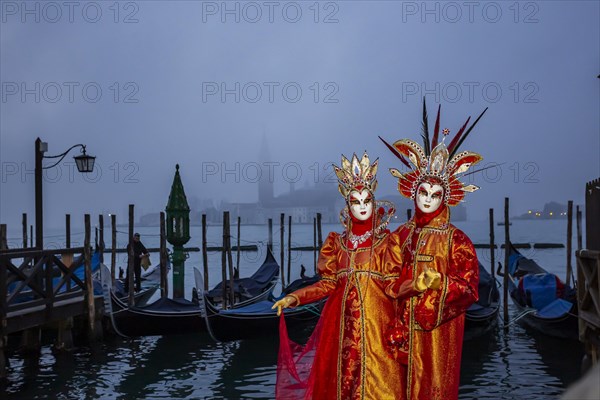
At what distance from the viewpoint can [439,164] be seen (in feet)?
13.0

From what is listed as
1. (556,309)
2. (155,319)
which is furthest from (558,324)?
(155,319)

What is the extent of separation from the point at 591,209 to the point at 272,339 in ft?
17.4

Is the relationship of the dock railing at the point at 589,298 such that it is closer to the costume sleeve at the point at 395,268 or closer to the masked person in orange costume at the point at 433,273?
the masked person in orange costume at the point at 433,273

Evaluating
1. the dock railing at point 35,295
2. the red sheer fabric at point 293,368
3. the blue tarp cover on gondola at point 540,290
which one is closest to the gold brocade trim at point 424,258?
the red sheer fabric at point 293,368

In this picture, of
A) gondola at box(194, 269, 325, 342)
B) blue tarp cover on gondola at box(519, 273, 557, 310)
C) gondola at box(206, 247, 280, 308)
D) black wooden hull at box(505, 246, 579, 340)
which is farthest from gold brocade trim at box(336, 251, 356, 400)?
gondola at box(206, 247, 280, 308)

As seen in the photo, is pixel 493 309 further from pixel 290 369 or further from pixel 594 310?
pixel 290 369

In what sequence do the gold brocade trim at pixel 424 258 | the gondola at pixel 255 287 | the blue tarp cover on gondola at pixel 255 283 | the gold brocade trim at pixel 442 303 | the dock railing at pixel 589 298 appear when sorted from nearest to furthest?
the gold brocade trim at pixel 442 303
the gold brocade trim at pixel 424 258
the dock railing at pixel 589 298
the gondola at pixel 255 287
the blue tarp cover on gondola at pixel 255 283

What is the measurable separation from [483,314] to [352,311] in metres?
6.79

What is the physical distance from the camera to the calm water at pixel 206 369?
745cm

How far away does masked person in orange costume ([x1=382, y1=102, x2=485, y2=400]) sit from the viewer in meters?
3.61

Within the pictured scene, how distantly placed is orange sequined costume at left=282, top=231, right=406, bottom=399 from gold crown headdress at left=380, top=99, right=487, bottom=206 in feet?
1.17

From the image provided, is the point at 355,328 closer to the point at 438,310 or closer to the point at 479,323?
the point at 438,310

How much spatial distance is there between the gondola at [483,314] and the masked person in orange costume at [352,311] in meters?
6.29

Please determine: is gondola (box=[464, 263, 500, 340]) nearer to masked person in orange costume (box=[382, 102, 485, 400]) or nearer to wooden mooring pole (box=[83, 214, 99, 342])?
wooden mooring pole (box=[83, 214, 99, 342])
